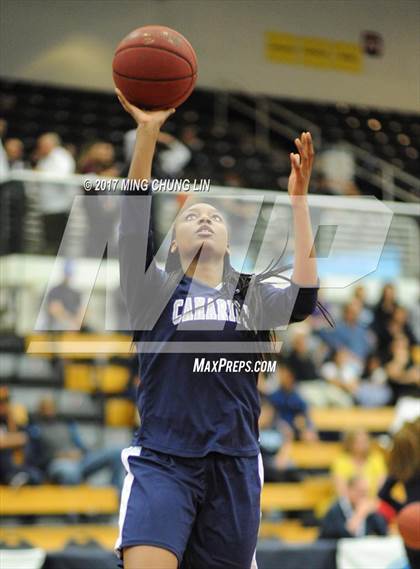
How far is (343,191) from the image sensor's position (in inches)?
177

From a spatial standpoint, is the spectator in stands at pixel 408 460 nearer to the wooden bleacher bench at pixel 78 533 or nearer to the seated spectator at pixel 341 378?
the wooden bleacher bench at pixel 78 533

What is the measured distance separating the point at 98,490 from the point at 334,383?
8.68 ft

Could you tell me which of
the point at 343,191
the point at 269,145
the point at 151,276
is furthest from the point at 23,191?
the point at 151,276

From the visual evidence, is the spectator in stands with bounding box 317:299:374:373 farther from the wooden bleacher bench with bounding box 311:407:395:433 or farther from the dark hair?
the dark hair

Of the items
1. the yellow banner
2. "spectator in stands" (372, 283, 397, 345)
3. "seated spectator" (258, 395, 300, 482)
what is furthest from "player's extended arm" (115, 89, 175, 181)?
"spectator in stands" (372, 283, 397, 345)

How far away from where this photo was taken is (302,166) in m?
2.89

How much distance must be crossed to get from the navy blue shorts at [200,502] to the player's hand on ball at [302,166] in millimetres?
759

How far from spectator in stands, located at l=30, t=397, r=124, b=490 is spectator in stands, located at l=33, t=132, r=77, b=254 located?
55.1 inches

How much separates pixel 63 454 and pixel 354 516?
1.98 metres

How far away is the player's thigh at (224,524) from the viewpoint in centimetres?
284

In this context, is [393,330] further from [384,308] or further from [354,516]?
[354,516]

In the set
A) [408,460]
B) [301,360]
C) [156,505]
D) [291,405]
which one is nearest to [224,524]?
[156,505]

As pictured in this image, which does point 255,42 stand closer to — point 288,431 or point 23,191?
point 23,191

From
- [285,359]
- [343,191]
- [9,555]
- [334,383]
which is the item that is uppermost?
[343,191]
